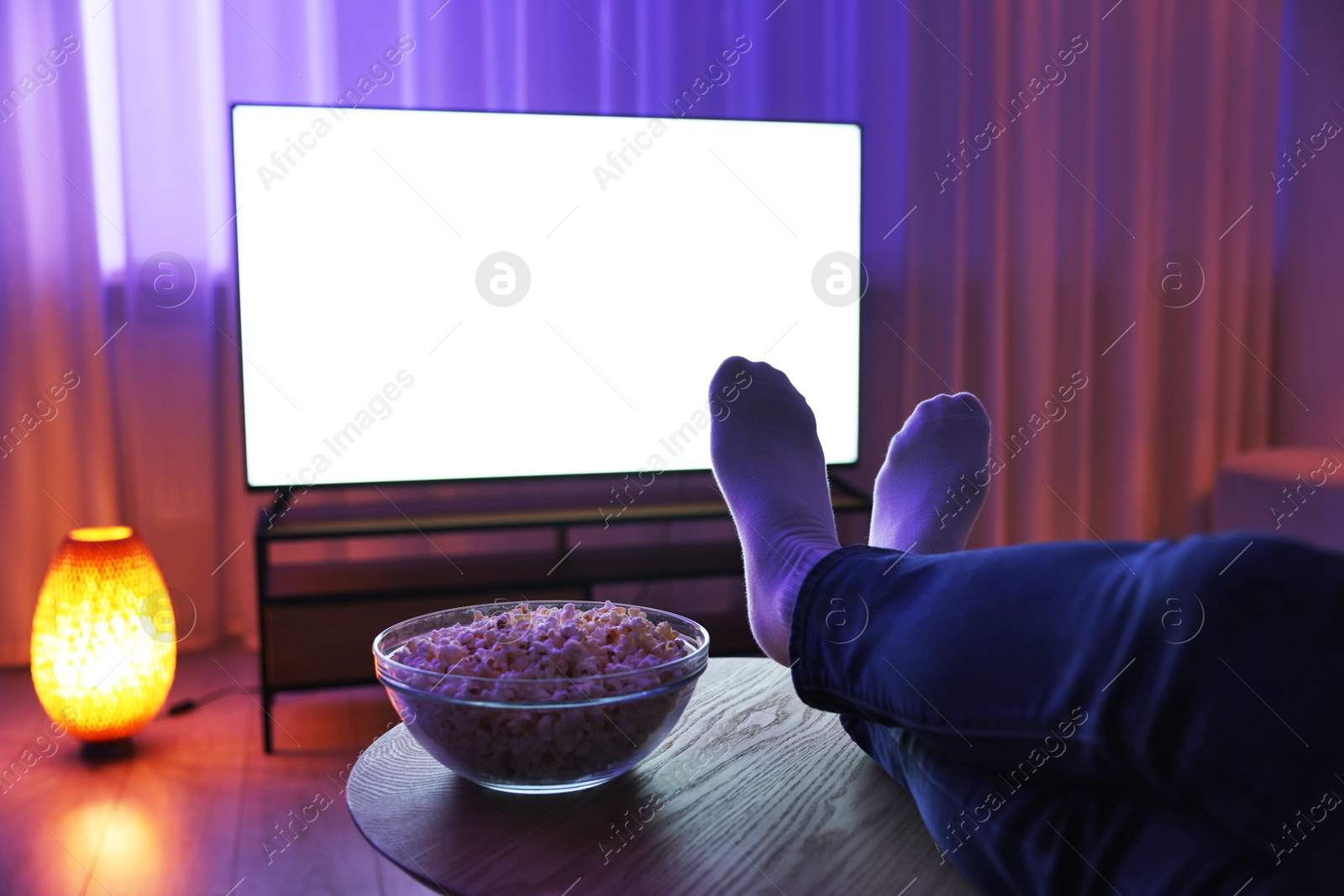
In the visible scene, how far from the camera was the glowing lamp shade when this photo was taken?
1319 millimetres

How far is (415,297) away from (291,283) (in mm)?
194

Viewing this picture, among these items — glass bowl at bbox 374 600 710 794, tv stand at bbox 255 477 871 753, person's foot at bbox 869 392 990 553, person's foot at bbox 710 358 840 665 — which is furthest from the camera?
tv stand at bbox 255 477 871 753

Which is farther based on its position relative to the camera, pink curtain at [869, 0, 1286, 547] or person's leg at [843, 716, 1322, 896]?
pink curtain at [869, 0, 1286, 547]

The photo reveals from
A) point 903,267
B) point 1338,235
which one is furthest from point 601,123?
point 1338,235

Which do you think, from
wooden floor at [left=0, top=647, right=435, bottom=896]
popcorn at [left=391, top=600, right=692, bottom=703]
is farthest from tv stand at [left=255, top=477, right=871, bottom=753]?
popcorn at [left=391, top=600, right=692, bottom=703]

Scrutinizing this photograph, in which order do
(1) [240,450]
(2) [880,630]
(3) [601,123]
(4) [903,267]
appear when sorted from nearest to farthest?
(2) [880,630]
(3) [601,123]
(1) [240,450]
(4) [903,267]

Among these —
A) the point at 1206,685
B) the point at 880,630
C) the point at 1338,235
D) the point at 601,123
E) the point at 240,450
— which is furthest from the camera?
the point at 1338,235

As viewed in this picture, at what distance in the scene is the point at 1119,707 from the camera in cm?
46

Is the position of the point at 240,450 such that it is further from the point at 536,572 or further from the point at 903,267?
the point at 903,267

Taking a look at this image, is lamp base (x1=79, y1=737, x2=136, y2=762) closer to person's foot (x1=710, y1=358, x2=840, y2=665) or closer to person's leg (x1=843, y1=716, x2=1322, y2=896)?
person's foot (x1=710, y1=358, x2=840, y2=665)

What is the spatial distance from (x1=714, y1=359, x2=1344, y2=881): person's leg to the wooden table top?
7 cm

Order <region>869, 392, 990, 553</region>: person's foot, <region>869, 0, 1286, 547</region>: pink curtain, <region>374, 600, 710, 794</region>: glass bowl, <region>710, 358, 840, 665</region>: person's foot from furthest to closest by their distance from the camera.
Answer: <region>869, 0, 1286, 547</region>: pink curtain, <region>869, 392, 990, 553</region>: person's foot, <region>710, 358, 840, 665</region>: person's foot, <region>374, 600, 710, 794</region>: glass bowl

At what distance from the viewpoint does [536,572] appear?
1558mm

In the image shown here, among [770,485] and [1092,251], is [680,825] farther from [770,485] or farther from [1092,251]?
[1092,251]
